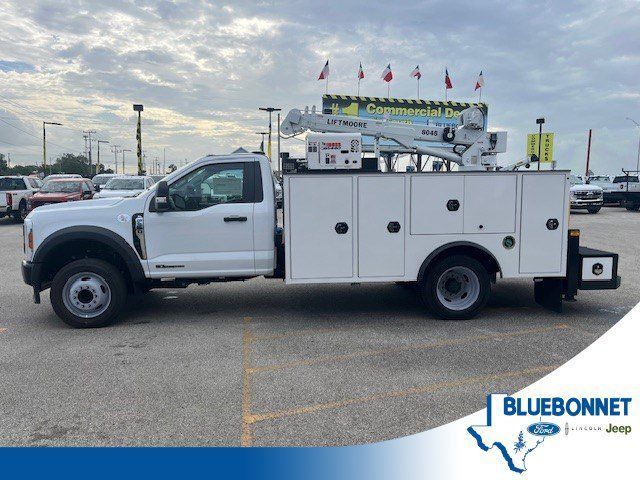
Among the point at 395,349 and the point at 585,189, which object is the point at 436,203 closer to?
the point at 395,349

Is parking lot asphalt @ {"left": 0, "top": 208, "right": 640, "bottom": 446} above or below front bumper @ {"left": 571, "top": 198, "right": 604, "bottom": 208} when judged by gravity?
below

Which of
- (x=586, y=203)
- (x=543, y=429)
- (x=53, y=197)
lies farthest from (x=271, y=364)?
(x=586, y=203)

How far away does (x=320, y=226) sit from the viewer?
21.9 feet

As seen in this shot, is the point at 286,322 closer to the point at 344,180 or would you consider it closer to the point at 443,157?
the point at 344,180

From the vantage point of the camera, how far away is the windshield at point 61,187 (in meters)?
20.9

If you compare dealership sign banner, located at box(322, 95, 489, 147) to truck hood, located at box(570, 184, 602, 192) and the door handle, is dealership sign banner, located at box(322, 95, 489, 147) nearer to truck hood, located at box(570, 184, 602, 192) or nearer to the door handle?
truck hood, located at box(570, 184, 602, 192)

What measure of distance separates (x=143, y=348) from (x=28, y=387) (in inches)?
50.9

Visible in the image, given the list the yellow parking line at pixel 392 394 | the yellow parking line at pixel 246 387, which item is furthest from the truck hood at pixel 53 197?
the yellow parking line at pixel 392 394

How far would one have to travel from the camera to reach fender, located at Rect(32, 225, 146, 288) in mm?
6480

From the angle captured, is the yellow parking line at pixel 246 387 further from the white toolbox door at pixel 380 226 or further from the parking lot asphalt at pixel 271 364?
the white toolbox door at pixel 380 226

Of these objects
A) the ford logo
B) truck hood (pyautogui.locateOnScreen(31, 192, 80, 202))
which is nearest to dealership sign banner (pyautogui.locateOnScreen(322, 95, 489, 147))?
truck hood (pyautogui.locateOnScreen(31, 192, 80, 202))

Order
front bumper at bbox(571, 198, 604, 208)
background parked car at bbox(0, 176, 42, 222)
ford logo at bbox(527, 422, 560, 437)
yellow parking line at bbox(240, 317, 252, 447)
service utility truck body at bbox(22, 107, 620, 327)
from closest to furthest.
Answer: ford logo at bbox(527, 422, 560, 437)
yellow parking line at bbox(240, 317, 252, 447)
service utility truck body at bbox(22, 107, 620, 327)
background parked car at bbox(0, 176, 42, 222)
front bumper at bbox(571, 198, 604, 208)

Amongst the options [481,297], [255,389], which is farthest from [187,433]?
[481,297]

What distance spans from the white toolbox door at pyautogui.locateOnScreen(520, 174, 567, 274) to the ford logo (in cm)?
364
